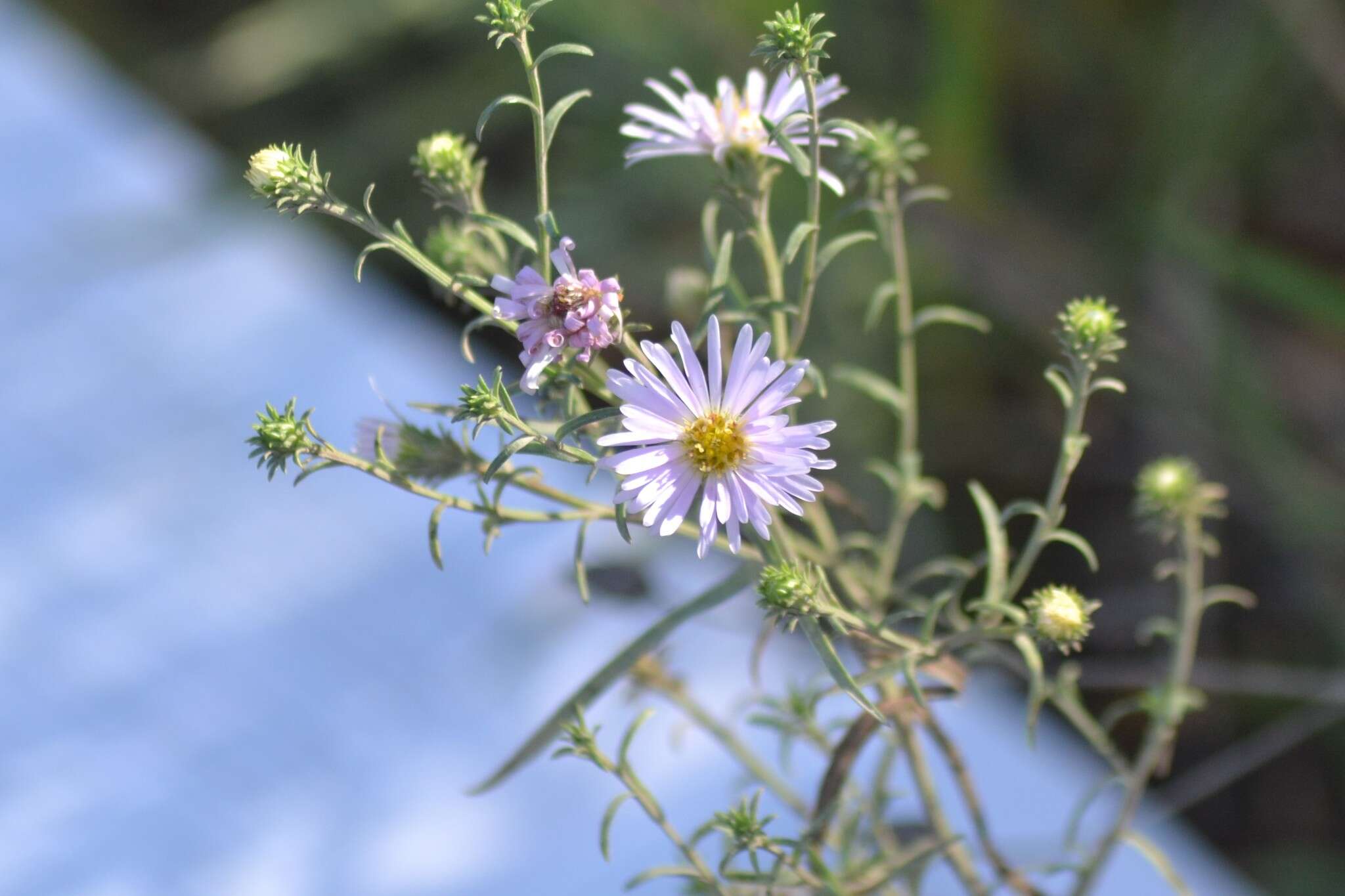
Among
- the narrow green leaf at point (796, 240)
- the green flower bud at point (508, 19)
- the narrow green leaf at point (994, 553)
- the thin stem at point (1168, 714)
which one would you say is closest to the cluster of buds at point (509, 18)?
the green flower bud at point (508, 19)

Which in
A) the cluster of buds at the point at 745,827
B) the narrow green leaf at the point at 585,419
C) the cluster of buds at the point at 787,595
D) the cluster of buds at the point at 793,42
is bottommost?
the cluster of buds at the point at 745,827

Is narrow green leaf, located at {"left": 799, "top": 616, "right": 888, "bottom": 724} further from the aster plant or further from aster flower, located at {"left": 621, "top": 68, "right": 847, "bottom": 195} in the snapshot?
aster flower, located at {"left": 621, "top": 68, "right": 847, "bottom": 195}

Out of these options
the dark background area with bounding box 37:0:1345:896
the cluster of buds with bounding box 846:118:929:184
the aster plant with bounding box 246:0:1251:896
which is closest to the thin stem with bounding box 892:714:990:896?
the aster plant with bounding box 246:0:1251:896

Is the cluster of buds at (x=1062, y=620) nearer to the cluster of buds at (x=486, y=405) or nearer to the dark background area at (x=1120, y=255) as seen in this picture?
the cluster of buds at (x=486, y=405)

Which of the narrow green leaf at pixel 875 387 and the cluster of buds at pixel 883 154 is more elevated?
the cluster of buds at pixel 883 154

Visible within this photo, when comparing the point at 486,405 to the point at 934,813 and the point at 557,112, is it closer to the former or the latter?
the point at 557,112

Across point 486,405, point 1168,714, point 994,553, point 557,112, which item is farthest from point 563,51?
point 1168,714
